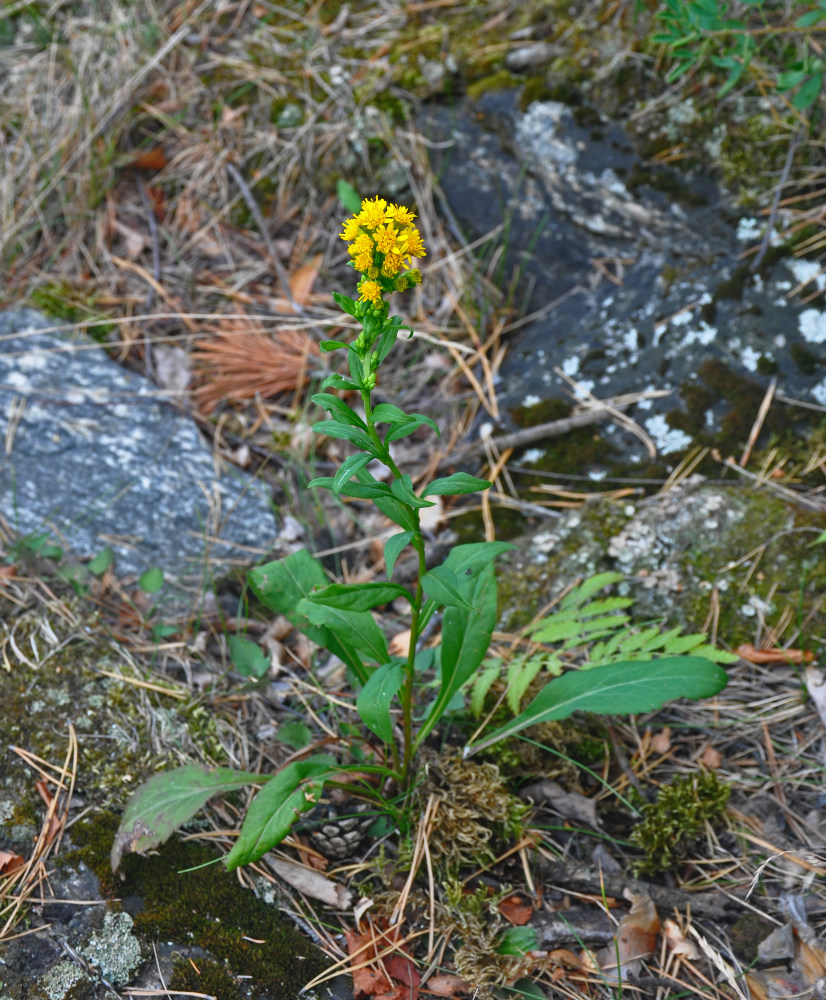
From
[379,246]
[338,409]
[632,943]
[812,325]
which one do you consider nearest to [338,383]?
[338,409]

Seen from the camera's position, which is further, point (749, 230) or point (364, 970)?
point (749, 230)

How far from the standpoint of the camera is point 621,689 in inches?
80.1

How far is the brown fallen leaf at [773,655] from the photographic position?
238 centimetres

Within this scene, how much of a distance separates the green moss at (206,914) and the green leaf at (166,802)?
6 centimetres

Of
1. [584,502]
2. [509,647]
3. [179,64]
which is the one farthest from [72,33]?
[509,647]

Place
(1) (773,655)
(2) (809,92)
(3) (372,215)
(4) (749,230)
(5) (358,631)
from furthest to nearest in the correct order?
(4) (749,230), (2) (809,92), (1) (773,655), (5) (358,631), (3) (372,215)

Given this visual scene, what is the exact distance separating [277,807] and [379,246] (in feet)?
4.21

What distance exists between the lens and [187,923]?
178 cm

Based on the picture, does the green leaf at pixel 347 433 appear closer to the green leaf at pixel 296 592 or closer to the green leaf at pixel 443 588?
the green leaf at pixel 443 588

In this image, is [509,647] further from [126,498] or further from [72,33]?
[72,33]

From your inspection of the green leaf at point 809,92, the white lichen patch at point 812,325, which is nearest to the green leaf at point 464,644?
the white lichen patch at point 812,325

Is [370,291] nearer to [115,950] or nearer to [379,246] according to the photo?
[379,246]

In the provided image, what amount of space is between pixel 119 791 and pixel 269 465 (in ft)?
4.94

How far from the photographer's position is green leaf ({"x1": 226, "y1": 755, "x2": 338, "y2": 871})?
5.73ft
